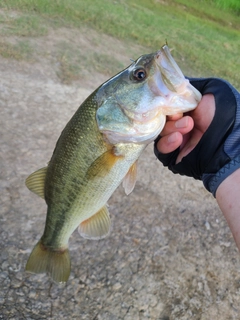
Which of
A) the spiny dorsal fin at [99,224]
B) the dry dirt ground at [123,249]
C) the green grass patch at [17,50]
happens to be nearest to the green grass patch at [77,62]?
the green grass patch at [17,50]

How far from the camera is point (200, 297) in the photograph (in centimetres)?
361

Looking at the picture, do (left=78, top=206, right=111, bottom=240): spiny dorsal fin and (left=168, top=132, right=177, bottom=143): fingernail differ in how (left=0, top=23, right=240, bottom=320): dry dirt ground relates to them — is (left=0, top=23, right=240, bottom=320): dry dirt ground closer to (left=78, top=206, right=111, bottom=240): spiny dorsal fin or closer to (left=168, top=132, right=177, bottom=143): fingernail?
(left=78, top=206, right=111, bottom=240): spiny dorsal fin

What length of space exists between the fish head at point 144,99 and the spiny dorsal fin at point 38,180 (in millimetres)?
544

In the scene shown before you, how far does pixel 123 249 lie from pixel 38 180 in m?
1.70

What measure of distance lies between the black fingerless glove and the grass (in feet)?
15.8

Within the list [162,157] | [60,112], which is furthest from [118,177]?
[60,112]

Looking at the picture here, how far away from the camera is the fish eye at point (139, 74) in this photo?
6.75ft

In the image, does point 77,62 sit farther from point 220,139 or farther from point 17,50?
point 220,139

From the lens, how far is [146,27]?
32.4 ft

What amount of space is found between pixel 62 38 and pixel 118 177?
6.13m

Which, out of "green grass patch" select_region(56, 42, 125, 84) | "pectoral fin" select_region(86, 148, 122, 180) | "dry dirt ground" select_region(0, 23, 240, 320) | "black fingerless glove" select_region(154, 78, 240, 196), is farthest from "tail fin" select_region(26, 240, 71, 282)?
"green grass patch" select_region(56, 42, 125, 84)

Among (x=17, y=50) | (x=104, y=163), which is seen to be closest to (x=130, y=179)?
(x=104, y=163)

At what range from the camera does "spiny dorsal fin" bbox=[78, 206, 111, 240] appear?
2.43 m

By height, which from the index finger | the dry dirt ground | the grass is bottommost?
the grass
